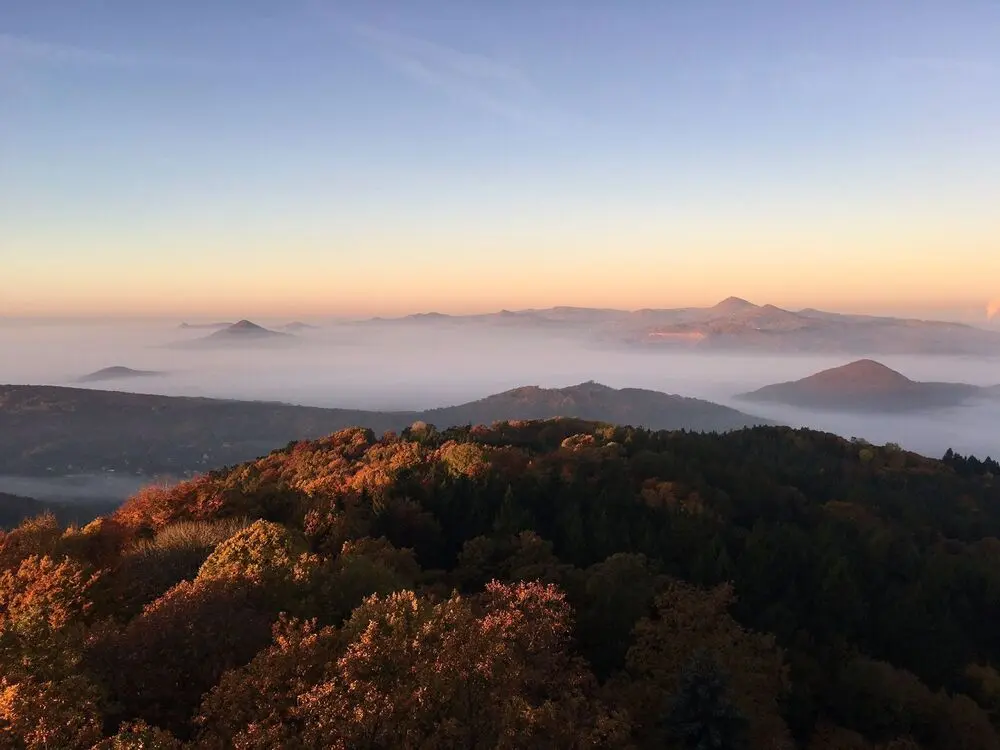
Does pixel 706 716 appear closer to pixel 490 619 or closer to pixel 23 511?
pixel 490 619

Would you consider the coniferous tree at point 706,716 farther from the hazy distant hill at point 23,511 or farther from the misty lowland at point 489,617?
the hazy distant hill at point 23,511

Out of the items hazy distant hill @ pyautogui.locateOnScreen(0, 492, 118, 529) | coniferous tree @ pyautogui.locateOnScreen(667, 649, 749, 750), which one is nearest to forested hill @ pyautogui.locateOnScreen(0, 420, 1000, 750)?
coniferous tree @ pyautogui.locateOnScreen(667, 649, 749, 750)

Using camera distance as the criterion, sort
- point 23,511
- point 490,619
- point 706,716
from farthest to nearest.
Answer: point 23,511, point 490,619, point 706,716

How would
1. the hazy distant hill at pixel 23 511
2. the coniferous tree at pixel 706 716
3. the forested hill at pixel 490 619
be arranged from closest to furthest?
the forested hill at pixel 490 619, the coniferous tree at pixel 706 716, the hazy distant hill at pixel 23 511

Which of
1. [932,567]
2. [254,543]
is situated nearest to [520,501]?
[254,543]

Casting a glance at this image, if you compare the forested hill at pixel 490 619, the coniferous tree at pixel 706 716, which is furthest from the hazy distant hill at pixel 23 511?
the coniferous tree at pixel 706 716

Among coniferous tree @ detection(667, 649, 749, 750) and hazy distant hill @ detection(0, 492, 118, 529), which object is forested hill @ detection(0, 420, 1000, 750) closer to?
coniferous tree @ detection(667, 649, 749, 750)

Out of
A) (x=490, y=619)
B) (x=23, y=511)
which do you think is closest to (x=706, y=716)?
(x=490, y=619)

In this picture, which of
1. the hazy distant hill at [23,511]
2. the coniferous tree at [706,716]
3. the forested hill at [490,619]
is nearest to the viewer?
the forested hill at [490,619]
